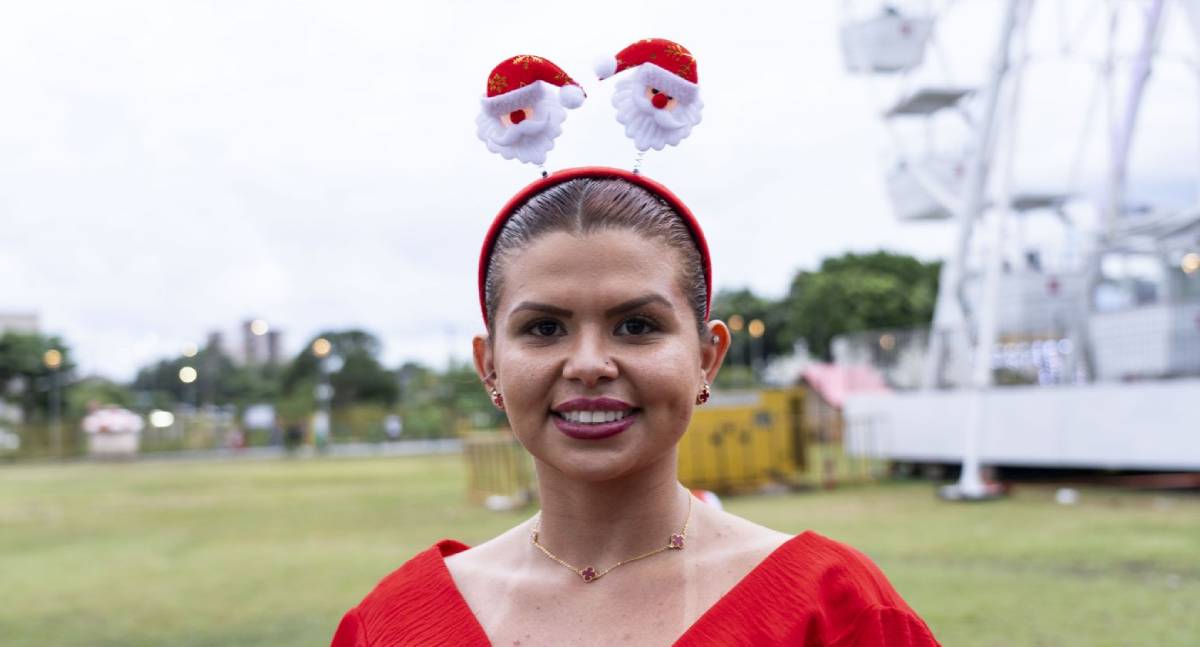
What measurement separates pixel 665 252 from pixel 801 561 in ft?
1.63

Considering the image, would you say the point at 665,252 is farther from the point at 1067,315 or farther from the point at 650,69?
the point at 1067,315

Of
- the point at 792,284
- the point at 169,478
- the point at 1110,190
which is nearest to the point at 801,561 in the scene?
the point at 1110,190

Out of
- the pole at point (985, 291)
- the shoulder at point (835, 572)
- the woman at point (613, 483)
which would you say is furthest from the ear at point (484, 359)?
the pole at point (985, 291)

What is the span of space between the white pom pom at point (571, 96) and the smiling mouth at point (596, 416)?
50cm

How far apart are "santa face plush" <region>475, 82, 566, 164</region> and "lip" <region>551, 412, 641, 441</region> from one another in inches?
17.5

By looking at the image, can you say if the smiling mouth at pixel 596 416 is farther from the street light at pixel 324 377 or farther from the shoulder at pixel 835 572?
the street light at pixel 324 377

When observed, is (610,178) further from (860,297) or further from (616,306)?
(860,297)

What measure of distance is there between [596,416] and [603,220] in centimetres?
30

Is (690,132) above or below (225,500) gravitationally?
above

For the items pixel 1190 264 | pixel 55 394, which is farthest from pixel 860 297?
pixel 55 394

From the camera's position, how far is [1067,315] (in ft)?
57.5

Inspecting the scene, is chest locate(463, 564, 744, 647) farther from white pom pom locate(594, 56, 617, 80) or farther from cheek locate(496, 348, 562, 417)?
white pom pom locate(594, 56, 617, 80)

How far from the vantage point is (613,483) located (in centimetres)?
165

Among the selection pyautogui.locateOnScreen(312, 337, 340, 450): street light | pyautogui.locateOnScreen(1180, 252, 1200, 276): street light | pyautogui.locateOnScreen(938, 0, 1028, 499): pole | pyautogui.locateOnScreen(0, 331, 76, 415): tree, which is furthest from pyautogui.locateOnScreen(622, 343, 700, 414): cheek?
pyautogui.locateOnScreen(0, 331, 76, 415): tree
